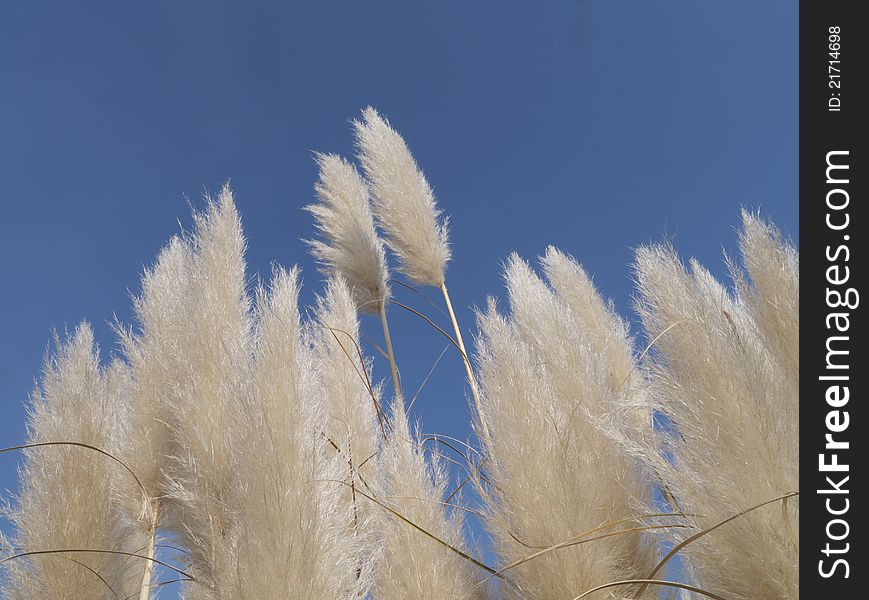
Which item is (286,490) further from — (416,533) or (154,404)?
(154,404)

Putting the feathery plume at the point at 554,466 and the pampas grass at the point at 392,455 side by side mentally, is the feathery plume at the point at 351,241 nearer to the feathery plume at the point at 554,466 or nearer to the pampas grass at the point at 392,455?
the pampas grass at the point at 392,455

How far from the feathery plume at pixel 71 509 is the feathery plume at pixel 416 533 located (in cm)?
76

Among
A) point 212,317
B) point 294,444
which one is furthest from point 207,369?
point 294,444

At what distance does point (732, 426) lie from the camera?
3.60 ft

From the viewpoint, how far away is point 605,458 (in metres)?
1.43

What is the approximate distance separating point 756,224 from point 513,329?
25.4 inches

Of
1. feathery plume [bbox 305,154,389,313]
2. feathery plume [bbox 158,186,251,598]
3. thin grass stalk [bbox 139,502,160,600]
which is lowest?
thin grass stalk [bbox 139,502,160,600]

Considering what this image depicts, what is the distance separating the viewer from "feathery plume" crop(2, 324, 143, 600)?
1.56m

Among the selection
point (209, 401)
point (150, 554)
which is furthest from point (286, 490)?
point (150, 554)

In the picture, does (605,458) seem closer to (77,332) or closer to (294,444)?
(294,444)

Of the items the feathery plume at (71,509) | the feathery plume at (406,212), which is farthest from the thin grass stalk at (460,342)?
the feathery plume at (71,509)
